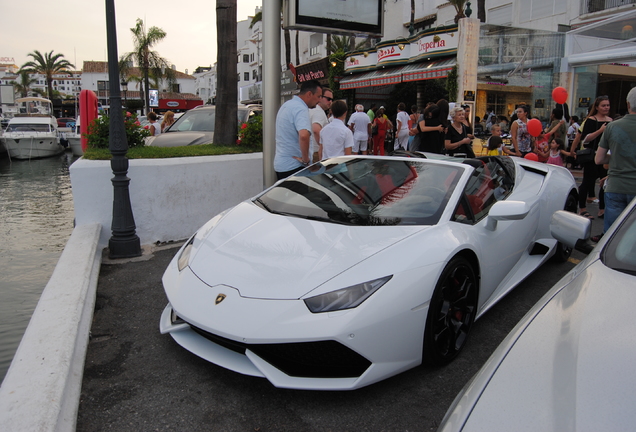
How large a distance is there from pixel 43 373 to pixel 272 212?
67.2 inches

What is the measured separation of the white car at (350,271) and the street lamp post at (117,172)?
→ 1957mm

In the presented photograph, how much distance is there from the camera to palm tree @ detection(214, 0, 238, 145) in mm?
7188

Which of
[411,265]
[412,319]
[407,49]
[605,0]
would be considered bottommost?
[412,319]

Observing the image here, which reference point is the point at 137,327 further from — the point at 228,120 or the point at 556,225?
the point at 228,120

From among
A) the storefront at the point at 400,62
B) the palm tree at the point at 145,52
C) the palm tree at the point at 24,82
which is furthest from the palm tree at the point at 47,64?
the storefront at the point at 400,62

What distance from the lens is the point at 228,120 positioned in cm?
756

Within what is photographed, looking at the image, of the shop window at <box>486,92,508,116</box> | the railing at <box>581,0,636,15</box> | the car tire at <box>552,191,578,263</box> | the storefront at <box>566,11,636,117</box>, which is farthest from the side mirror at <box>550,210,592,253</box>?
the railing at <box>581,0,636,15</box>

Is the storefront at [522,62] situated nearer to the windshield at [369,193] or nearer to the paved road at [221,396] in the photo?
the windshield at [369,193]

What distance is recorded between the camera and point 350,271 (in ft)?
8.46

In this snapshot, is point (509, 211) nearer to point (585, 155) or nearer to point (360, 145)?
point (585, 155)

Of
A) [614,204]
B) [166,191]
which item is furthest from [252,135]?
[614,204]

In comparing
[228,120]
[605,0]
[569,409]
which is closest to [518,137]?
[228,120]

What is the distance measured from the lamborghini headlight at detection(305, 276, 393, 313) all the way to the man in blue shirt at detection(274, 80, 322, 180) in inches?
112

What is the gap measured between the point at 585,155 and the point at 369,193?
4.62m
